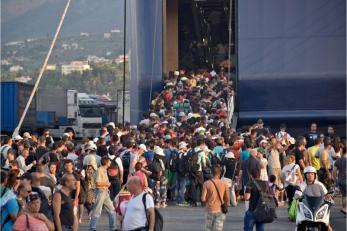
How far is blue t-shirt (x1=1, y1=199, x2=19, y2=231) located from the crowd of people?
11mm

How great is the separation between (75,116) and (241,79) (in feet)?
57.5

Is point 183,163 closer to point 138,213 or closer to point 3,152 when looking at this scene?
point 3,152

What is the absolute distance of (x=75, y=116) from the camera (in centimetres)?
5316

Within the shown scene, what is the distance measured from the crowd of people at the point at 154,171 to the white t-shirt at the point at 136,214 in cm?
1

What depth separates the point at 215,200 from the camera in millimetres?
13734

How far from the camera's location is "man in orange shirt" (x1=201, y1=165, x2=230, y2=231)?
45.1ft

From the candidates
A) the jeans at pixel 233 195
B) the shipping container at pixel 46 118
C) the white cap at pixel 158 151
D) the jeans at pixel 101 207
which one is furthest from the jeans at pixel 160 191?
the shipping container at pixel 46 118

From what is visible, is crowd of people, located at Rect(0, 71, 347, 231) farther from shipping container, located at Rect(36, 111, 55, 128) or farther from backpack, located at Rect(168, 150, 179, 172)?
shipping container, located at Rect(36, 111, 55, 128)

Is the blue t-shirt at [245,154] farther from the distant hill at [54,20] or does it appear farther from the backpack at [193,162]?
the distant hill at [54,20]

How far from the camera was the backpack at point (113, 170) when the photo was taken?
17.6 meters

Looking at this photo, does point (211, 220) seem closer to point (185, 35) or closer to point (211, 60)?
point (185, 35)

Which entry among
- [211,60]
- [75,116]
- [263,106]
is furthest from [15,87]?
[263,106]

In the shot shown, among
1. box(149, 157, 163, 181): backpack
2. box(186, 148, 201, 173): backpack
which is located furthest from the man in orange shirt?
box(186, 148, 201, 173): backpack

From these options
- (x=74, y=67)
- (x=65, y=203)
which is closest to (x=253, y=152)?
(x=65, y=203)
